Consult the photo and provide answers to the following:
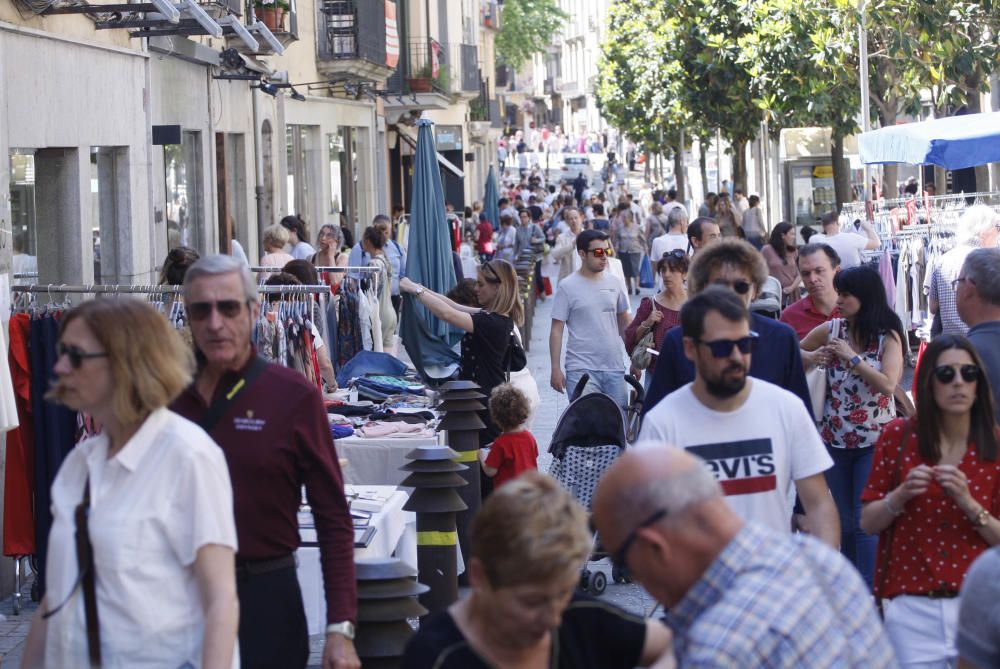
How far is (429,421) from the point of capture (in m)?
9.56

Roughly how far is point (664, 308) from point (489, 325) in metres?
1.20

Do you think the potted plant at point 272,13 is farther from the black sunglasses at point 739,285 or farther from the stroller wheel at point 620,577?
the black sunglasses at point 739,285

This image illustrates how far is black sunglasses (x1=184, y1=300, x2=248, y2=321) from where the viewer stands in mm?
4219

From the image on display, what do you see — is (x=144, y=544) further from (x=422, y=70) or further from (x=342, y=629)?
(x=422, y=70)

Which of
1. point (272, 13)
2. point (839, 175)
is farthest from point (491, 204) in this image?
point (272, 13)

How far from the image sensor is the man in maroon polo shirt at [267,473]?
408 cm

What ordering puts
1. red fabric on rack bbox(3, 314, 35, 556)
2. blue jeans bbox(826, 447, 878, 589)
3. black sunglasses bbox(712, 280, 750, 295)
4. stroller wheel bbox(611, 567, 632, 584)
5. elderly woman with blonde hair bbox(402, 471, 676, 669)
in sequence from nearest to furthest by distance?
1. elderly woman with blonde hair bbox(402, 471, 676, 669)
2. black sunglasses bbox(712, 280, 750, 295)
3. blue jeans bbox(826, 447, 878, 589)
4. red fabric on rack bbox(3, 314, 35, 556)
5. stroller wheel bbox(611, 567, 632, 584)

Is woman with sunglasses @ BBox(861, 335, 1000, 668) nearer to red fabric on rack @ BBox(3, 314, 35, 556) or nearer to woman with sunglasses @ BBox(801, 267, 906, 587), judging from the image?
woman with sunglasses @ BBox(801, 267, 906, 587)

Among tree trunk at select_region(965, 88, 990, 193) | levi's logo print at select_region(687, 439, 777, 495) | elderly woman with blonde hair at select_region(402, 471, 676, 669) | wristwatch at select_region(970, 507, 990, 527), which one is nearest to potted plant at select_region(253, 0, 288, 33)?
tree trunk at select_region(965, 88, 990, 193)

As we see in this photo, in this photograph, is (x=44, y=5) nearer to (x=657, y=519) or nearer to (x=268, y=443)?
(x=268, y=443)

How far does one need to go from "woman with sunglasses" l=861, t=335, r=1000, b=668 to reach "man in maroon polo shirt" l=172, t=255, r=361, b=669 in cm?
173

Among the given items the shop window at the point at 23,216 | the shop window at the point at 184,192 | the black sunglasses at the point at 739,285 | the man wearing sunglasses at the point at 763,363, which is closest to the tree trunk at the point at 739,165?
the shop window at the point at 184,192

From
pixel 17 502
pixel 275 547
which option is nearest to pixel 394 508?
pixel 17 502

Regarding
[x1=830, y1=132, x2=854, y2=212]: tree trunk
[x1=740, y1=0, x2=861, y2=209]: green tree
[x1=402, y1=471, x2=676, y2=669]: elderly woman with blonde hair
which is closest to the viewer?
[x1=402, y1=471, x2=676, y2=669]: elderly woman with blonde hair
